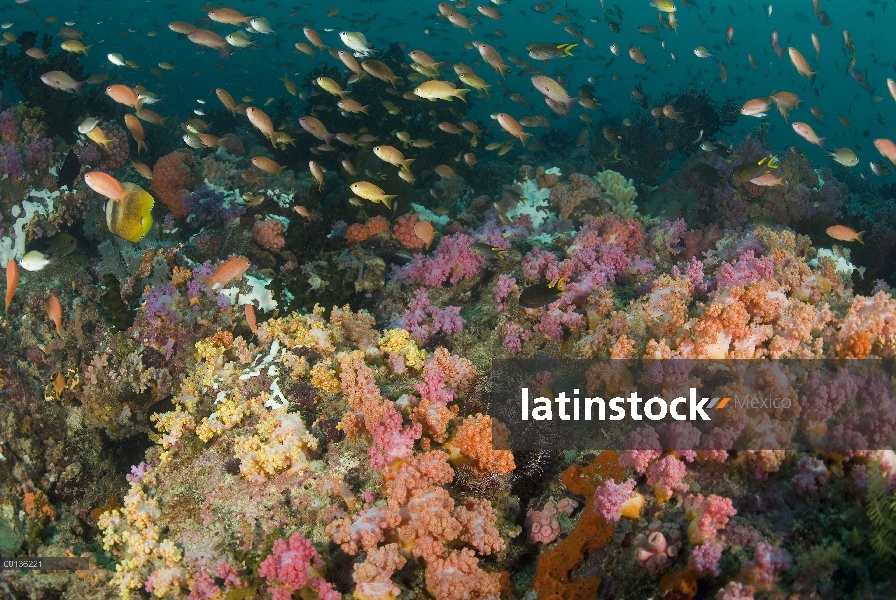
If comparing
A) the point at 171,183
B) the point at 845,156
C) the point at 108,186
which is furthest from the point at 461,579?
the point at 845,156

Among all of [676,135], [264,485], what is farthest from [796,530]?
[676,135]

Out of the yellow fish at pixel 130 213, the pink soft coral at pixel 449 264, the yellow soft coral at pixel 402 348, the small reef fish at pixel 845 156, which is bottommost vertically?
the pink soft coral at pixel 449 264

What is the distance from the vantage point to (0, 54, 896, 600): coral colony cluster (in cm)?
304

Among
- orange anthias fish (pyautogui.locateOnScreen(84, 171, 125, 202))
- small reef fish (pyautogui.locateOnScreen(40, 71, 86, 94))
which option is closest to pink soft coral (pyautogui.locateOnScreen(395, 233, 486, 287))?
orange anthias fish (pyautogui.locateOnScreen(84, 171, 125, 202))

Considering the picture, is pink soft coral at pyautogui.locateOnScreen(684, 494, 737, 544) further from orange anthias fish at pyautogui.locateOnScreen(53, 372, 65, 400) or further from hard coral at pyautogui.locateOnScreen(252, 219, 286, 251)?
orange anthias fish at pyautogui.locateOnScreen(53, 372, 65, 400)

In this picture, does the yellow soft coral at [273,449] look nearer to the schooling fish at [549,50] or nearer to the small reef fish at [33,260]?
the small reef fish at [33,260]

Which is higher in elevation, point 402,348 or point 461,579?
point 461,579

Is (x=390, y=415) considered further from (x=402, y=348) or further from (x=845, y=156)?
(x=845, y=156)

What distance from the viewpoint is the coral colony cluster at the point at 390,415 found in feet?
9.97

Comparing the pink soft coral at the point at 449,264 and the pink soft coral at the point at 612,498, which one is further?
the pink soft coral at the point at 449,264

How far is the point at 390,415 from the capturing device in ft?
12.8

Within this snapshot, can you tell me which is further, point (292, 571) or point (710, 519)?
point (292, 571)

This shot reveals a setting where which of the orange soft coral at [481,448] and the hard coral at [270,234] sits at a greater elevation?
the orange soft coral at [481,448]

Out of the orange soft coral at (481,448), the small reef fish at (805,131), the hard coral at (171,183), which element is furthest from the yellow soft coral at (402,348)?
the small reef fish at (805,131)
